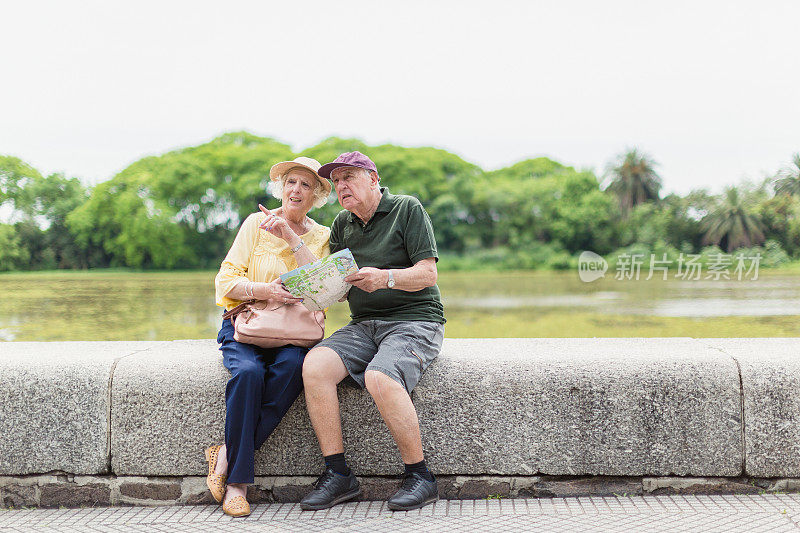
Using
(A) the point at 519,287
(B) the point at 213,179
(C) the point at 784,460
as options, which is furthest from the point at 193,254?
(C) the point at 784,460

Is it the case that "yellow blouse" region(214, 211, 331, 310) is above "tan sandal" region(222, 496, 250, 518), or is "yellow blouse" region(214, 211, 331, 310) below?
above

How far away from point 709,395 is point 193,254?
113 feet

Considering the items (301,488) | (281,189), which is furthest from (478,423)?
(281,189)

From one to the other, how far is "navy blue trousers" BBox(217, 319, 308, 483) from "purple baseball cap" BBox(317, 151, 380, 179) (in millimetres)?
903

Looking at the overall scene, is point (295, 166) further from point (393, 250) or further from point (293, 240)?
point (393, 250)

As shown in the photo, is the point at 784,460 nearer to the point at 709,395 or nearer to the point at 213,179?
the point at 709,395

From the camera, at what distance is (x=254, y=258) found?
137 inches

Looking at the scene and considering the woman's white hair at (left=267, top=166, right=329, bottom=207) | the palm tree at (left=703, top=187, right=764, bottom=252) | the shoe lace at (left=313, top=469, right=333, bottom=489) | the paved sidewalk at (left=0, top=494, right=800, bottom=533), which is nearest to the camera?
the paved sidewalk at (left=0, top=494, right=800, bottom=533)

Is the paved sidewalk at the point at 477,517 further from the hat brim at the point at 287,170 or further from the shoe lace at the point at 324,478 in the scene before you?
the hat brim at the point at 287,170

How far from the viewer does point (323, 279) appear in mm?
3186

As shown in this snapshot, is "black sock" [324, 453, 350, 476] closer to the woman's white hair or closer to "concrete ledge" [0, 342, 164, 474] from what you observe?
"concrete ledge" [0, 342, 164, 474]

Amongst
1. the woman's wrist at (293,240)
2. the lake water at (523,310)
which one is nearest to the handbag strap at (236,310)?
the woman's wrist at (293,240)

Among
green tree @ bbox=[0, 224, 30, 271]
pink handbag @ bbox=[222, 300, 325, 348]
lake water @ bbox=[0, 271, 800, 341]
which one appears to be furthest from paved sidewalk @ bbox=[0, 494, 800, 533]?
lake water @ bbox=[0, 271, 800, 341]

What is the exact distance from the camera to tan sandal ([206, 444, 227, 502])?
123 inches
